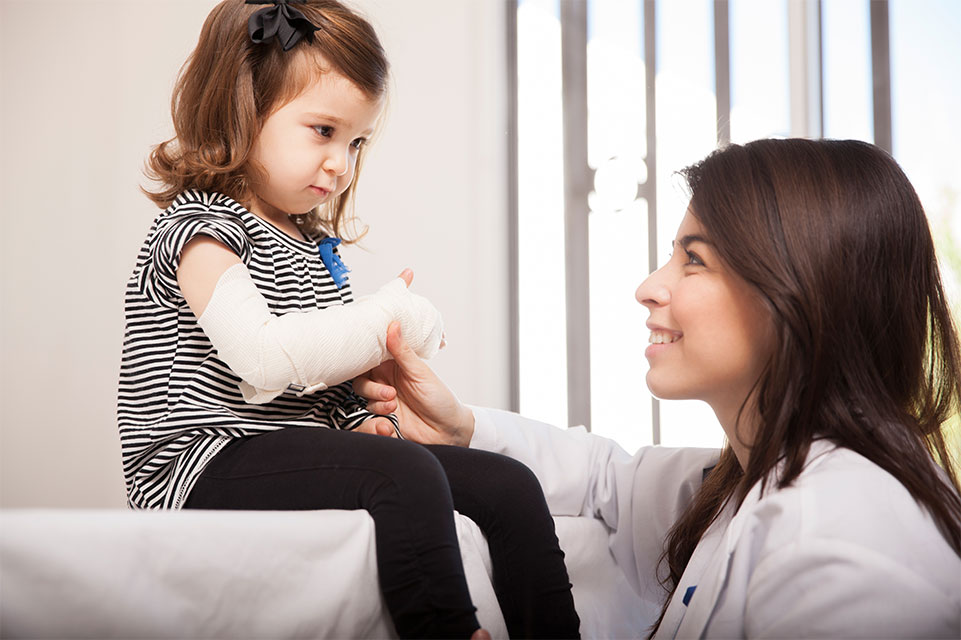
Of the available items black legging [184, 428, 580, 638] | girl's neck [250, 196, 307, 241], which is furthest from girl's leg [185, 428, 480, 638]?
girl's neck [250, 196, 307, 241]

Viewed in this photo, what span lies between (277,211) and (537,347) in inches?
63.1

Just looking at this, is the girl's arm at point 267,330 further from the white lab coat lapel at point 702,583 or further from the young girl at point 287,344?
the white lab coat lapel at point 702,583

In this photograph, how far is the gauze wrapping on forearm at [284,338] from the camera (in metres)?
0.91

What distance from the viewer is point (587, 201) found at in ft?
8.69

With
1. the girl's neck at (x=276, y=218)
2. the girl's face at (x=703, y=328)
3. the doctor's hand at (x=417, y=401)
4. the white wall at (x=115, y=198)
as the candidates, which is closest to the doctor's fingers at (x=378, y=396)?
the doctor's hand at (x=417, y=401)

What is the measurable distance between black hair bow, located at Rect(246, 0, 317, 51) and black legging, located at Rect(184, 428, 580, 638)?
1.82ft

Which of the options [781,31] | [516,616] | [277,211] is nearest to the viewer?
[516,616]

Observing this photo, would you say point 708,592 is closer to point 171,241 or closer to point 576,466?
point 576,466

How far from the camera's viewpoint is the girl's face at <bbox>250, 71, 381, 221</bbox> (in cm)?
112

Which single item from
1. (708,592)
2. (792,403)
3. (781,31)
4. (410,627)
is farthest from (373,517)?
(781,31)

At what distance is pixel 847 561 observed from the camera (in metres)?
0.67

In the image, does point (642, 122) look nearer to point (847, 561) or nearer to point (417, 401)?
point (417, 401)

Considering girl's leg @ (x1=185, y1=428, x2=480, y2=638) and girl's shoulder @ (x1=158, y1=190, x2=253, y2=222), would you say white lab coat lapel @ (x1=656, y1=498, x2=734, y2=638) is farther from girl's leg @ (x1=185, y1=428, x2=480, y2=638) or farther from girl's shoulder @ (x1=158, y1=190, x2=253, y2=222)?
girl's shoulder @ (x1=158, y1=190, x2=253, y2=222)

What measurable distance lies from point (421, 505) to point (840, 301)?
1.56ft
